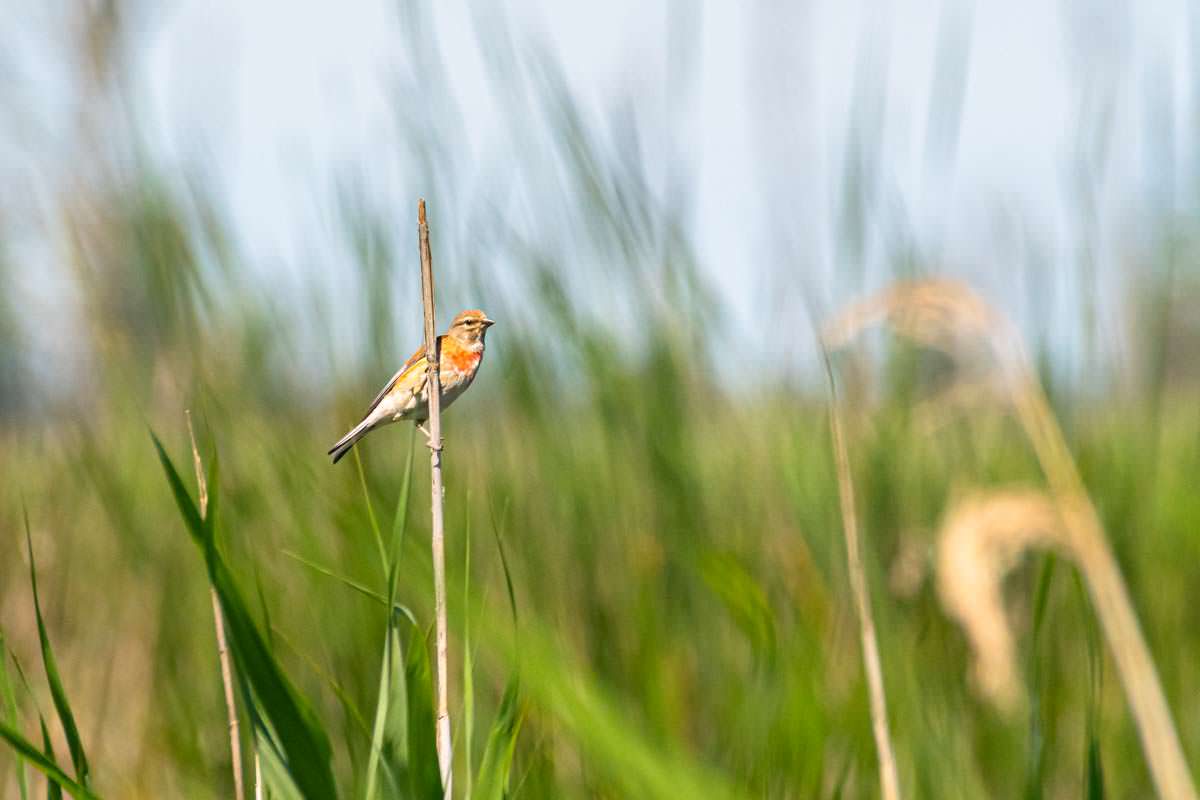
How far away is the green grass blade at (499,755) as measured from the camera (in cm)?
103

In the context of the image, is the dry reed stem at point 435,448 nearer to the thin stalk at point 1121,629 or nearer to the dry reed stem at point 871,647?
the dry reed stem at point 871,647

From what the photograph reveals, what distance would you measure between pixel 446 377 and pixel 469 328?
5 cm

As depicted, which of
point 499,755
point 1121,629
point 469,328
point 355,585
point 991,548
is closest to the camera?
point 355,585

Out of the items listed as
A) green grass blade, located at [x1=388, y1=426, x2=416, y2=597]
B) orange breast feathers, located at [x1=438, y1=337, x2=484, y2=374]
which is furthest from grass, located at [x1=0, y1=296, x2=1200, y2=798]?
orange breast feathers, located at [x1=438, y1=337, x2=484, y2=374]

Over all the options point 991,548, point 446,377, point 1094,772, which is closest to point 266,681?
point 446,377

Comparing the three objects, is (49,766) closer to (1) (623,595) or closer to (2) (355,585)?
(2) (355,585)

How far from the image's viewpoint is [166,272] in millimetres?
1421

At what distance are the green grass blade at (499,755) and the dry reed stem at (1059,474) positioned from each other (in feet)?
2.12

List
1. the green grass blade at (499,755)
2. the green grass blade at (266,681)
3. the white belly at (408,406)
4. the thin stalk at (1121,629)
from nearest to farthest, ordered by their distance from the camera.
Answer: the green grass blade at (266,681), the green grass blade at (499,755), the white belly at (408,406), the thin stalk at (1121,629)

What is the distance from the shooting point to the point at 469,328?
4.01ft

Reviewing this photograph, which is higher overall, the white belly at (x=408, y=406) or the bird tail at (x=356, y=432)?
the white belly at (x=408, y=406)

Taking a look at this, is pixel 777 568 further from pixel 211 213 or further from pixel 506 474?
pixel 211 213

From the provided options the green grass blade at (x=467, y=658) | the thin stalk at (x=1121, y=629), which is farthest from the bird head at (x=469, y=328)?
the thin stalk at (x=1121, y=629)

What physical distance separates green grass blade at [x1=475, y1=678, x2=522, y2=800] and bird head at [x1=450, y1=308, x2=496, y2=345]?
13.2 inches
